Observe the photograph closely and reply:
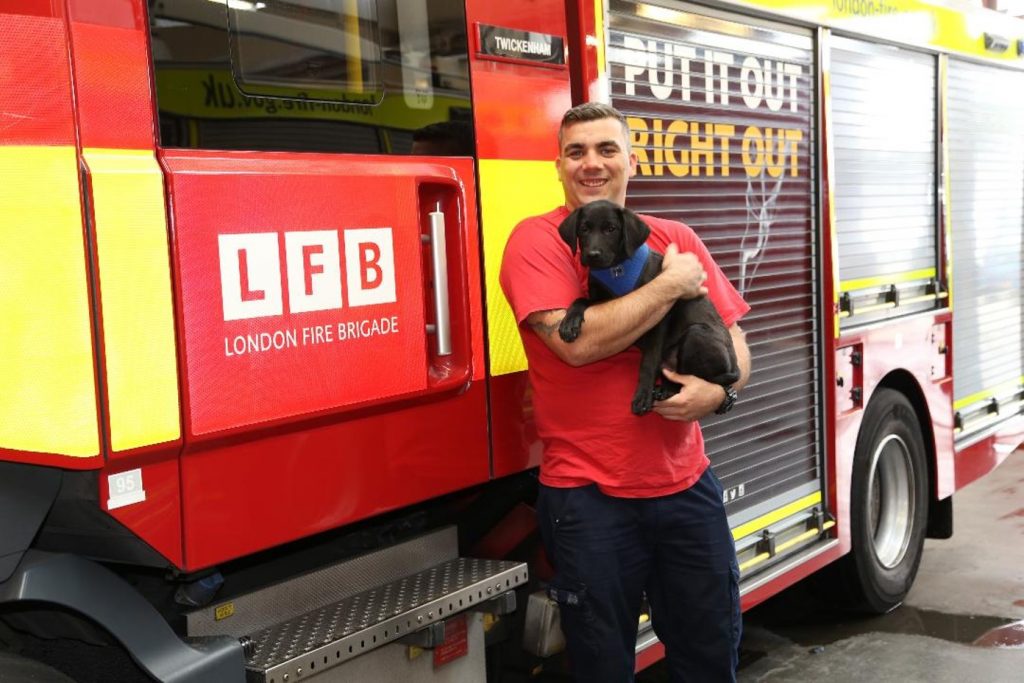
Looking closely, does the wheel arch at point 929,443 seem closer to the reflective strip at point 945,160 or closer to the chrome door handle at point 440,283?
the reflective strip at point 945,160

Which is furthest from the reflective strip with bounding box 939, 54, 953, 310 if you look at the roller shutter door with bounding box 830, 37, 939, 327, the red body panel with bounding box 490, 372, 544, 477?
the red body panel with bounding box 490, 372, 544, 477

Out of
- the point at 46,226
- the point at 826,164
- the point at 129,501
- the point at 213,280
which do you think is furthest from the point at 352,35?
the point at 826,164

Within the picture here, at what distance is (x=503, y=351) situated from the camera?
307cm

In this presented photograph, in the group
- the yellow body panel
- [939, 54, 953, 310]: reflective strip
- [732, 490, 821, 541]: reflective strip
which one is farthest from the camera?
[939, 54, 953, 310]: reflective strip

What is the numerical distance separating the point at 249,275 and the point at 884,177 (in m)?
3.56

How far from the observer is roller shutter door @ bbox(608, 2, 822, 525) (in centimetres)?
365

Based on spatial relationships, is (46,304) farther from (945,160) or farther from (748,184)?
(945,160)

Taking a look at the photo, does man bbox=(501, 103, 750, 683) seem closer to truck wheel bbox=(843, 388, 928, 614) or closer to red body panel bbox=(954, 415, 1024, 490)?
truck wheel bbox=(843, 388, 928, 614)

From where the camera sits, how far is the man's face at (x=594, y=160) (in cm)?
301

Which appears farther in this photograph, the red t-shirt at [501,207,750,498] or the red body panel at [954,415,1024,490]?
the red body panel at [954,415,1024,490]

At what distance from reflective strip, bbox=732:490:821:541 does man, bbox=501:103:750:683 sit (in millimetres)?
1054

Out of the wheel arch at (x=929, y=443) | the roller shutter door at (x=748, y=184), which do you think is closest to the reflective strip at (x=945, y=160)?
the wheel arch at (x=929, y=443)

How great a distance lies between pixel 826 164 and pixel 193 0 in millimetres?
2946

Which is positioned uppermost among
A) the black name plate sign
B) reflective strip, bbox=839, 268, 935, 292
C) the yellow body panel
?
the yellow body panel
